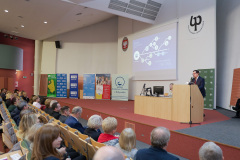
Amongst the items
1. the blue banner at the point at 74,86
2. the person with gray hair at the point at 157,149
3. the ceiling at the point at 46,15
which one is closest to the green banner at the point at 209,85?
the ceiling at the point at 46,15

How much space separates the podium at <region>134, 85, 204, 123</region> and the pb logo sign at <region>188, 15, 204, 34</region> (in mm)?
3651

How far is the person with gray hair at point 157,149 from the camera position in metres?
1.56

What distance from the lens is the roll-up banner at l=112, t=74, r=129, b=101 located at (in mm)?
9984

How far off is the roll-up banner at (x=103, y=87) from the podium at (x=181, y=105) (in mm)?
5818

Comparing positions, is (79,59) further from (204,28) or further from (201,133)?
(201,133)

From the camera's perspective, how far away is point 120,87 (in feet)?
33.1

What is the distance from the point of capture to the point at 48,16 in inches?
368

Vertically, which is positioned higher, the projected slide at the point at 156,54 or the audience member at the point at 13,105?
the projected slide at the point at 156,54

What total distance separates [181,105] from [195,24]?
414 centimetres

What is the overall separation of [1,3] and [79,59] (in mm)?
5824

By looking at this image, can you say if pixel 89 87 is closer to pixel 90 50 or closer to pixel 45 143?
pixel 90 50

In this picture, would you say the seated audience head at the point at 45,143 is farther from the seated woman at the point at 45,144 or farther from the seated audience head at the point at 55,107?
the seated audience head at the point at 55,107

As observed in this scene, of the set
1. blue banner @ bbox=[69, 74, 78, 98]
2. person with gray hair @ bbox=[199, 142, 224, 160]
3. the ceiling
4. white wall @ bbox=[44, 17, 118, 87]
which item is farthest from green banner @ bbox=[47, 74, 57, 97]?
person with gray hair @ bbox=[199, 142, 224, 160]

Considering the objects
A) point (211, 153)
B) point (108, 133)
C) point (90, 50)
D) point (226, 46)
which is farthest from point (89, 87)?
point (211, 153)
